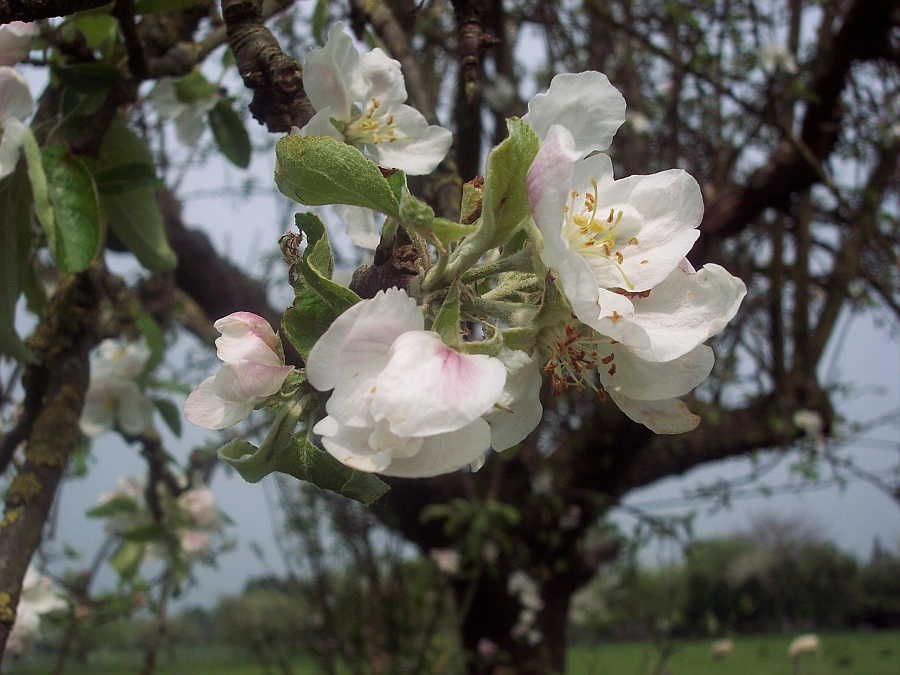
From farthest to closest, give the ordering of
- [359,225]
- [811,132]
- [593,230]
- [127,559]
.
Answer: [811,132]
[127,559]
[359,225]
[593,230]

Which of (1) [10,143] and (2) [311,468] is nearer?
(2) [311,468]

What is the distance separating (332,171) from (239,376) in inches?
5.0

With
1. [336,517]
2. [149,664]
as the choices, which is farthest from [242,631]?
[149,664]

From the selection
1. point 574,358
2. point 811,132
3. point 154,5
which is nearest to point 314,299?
point 574,358

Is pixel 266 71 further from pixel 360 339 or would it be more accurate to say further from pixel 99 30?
pixel 99 30

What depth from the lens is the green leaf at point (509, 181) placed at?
1.11 feet

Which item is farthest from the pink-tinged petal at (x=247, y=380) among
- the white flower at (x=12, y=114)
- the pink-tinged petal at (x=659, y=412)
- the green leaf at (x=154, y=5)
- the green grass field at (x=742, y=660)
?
the green grass field at (x=742, y=660)

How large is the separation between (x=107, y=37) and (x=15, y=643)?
1.03 m

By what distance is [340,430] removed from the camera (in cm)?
32

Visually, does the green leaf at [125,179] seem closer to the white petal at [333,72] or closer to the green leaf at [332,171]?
the white petal at [333,72]

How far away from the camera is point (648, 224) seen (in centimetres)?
41

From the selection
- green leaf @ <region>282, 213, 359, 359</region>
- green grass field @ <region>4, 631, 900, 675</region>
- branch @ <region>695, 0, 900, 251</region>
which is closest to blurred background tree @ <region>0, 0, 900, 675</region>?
branch @ <region>695, 0, 900, 251</region>

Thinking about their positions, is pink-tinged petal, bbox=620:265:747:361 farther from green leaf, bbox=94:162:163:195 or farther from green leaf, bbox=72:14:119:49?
green leaf, bbox=72:14:119:49

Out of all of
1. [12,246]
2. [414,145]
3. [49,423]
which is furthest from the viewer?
[49,423]
